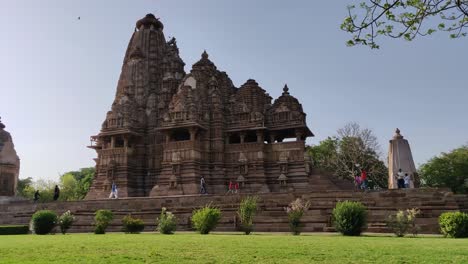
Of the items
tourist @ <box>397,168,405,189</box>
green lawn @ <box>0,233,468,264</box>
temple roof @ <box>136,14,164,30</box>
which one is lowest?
green lawn @ <box>0,233,468,264</box>

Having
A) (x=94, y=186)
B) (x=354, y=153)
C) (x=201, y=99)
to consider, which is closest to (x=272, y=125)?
(x=201, y=99)

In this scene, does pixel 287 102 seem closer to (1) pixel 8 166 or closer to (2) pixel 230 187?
(2) pixel 230 187

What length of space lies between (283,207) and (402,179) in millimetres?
6888

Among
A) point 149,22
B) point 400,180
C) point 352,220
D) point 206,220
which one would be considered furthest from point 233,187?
point 149,22

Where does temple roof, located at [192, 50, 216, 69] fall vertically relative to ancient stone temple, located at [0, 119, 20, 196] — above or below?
above

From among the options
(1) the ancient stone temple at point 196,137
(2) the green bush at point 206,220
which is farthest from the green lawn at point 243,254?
(1) the ancient stone temple at point 196,137

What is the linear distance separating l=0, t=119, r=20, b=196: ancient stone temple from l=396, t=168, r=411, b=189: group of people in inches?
1244

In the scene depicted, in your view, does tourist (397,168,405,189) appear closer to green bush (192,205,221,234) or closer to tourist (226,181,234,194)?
green bush (192,205,221,234)

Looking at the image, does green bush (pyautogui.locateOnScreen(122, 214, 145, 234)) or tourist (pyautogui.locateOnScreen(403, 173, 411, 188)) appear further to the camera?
tourist (pyautogui.locateOnScreen(403, 173, 411, 188))

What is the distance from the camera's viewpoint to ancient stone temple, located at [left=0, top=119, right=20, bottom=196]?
3653cm

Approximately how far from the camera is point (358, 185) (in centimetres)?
3142

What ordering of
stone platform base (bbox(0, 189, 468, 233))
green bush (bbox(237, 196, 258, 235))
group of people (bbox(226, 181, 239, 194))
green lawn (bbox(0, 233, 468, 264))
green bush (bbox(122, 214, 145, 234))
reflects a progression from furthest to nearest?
group of people (bbox(226, 181, 239, 194)) → green bush (bbox(122, 214, 145, 234)) → stone platform base (bbox(0, 189, 468, 233)) → green bush (bbox(237, 196, 258, 235)) → green lawn (bbox(0, 233, 468, 264))

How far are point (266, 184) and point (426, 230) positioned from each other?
17.2m

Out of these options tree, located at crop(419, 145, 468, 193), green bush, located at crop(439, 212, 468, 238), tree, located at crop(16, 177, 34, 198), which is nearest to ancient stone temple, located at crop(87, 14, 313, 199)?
green bush, located at crop(439, 212, 468, 238)
